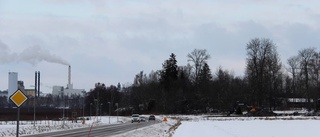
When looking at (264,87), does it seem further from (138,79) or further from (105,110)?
(138,79)

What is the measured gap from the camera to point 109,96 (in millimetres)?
166125

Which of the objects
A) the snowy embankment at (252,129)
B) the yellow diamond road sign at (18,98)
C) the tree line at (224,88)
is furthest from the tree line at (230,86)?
the yellow diamond road sign at (18,98)

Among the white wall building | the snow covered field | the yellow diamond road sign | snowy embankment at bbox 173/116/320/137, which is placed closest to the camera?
the yellow diamond road sign

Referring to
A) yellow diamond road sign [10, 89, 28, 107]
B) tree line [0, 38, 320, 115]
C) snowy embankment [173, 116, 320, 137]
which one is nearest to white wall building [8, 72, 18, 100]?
tree line [0, 38, 320, 115]

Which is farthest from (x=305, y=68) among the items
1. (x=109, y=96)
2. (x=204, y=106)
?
(x=109, y=96)

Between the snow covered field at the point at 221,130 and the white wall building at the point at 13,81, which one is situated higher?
the white wall building at the point at 13,81

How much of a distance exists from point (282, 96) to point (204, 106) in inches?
1101

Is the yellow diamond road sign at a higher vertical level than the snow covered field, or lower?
higher

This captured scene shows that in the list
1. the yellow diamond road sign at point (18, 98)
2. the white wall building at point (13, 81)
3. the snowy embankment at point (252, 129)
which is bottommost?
the snowy embankment at point (252, 129)

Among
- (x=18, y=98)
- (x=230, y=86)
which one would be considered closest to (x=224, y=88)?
(x=230, y=86)

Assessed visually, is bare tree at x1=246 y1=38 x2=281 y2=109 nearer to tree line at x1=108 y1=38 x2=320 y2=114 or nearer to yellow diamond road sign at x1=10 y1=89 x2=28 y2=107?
tree line at x1=108 y1=38 x2=320 y2=114

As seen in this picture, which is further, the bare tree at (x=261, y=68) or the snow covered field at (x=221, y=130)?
the bare tree at (x=261, y=68)

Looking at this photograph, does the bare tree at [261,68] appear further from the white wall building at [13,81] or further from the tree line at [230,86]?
the white wall building at [13,81]

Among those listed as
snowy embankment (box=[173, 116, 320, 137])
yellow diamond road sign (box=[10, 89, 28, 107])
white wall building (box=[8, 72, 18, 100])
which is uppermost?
white wall building (box=[8, 72, 18, 100])
